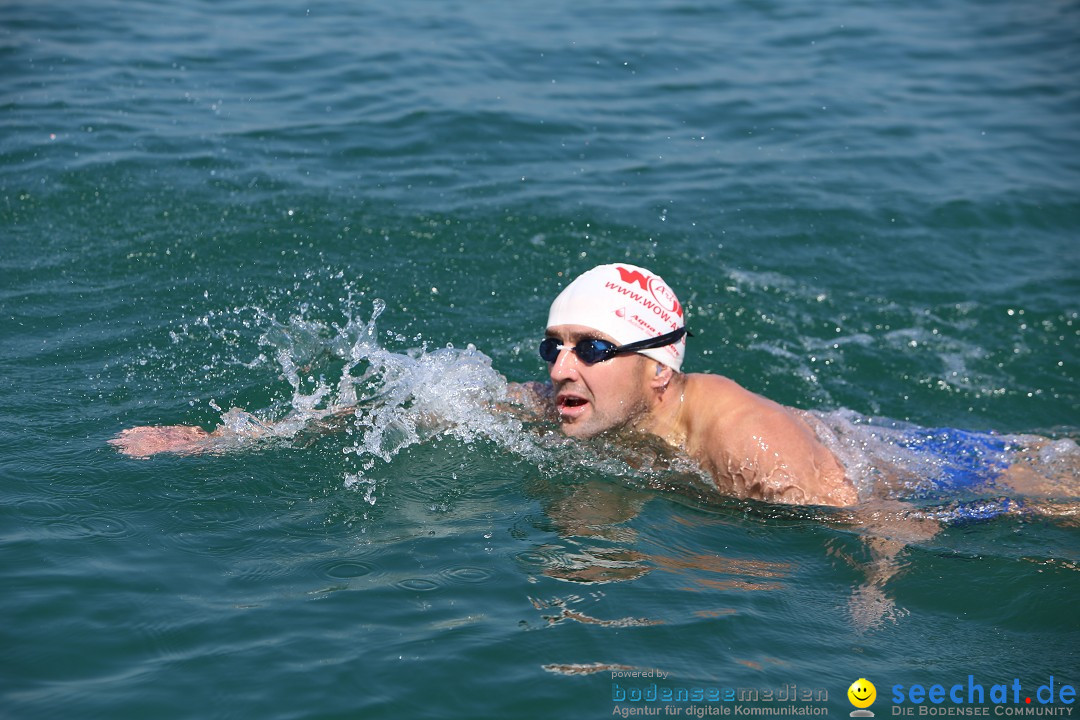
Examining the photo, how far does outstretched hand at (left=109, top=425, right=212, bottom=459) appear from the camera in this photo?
6.75 metres

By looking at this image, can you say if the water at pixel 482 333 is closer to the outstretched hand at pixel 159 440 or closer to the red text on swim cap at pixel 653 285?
the outstretched hand at pixel 159 440

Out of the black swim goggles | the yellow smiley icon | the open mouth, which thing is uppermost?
the black swim goggles

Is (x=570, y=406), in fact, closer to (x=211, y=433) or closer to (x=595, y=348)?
(x=595, y=348)

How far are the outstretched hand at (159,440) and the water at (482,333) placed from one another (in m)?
0.12

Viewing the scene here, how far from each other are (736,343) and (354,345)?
314 cm

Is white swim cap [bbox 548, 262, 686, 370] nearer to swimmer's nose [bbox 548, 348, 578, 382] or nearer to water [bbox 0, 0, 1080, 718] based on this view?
swimmer's nose [bbox 548, 348, 578, 382]

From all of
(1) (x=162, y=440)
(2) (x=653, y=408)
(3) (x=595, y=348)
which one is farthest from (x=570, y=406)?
(1) (x=162, y=440)

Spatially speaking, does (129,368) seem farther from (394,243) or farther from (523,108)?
(523,108)

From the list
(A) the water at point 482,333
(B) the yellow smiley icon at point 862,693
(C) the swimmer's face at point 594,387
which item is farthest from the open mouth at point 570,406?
(B) the yellow smiley icon at point 862,693

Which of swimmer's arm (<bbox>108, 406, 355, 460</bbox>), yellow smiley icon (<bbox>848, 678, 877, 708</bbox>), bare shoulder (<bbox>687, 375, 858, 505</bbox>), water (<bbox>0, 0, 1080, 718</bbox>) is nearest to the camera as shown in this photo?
yellow smiley icon (<bbox>848, 678, 877, 708</bbox>)

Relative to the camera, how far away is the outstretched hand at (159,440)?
22.1ft

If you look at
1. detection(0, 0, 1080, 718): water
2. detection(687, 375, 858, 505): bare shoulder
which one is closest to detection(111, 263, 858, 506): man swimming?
detection(687, 375, 858, 505): bare shoulder

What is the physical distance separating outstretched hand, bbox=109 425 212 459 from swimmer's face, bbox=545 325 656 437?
210 cm

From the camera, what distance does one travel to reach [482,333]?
9.17 meters
